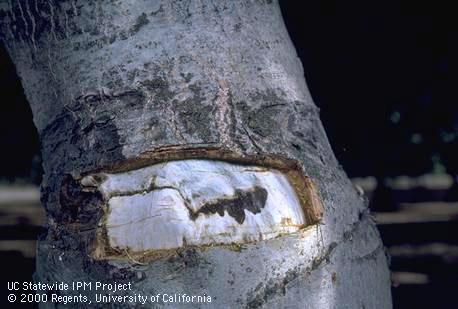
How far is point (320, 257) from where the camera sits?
41.8 inches

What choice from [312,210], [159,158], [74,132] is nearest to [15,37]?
[74,132]

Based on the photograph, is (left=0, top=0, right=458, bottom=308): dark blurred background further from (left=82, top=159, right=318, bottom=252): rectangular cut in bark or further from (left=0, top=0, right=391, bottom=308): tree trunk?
(left=82, top=159, right=318, bottom=252): rectangular cut in bark

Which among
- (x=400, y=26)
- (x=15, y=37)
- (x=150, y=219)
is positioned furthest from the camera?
(x=400, y=26)

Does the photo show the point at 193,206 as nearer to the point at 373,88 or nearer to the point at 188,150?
the point at 188,150

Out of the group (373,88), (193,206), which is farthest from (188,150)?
(373,88)

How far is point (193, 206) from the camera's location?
1010 mm

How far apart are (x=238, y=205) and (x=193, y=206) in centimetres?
8

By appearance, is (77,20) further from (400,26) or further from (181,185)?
(400,26)

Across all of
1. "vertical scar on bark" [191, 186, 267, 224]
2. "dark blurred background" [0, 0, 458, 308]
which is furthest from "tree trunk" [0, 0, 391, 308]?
"dark blurred background" [0, 0, 458, 308]

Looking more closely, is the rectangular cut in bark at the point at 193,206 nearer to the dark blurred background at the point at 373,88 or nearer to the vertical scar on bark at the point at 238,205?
the vertical scar on bark at the point at 238,205

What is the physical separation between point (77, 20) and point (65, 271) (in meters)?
0.47

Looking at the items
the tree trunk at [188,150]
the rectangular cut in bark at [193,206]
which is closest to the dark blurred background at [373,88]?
the tree trunk at [188,150]

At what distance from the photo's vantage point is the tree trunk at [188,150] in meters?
1.00

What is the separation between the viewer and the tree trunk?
3.28ft
